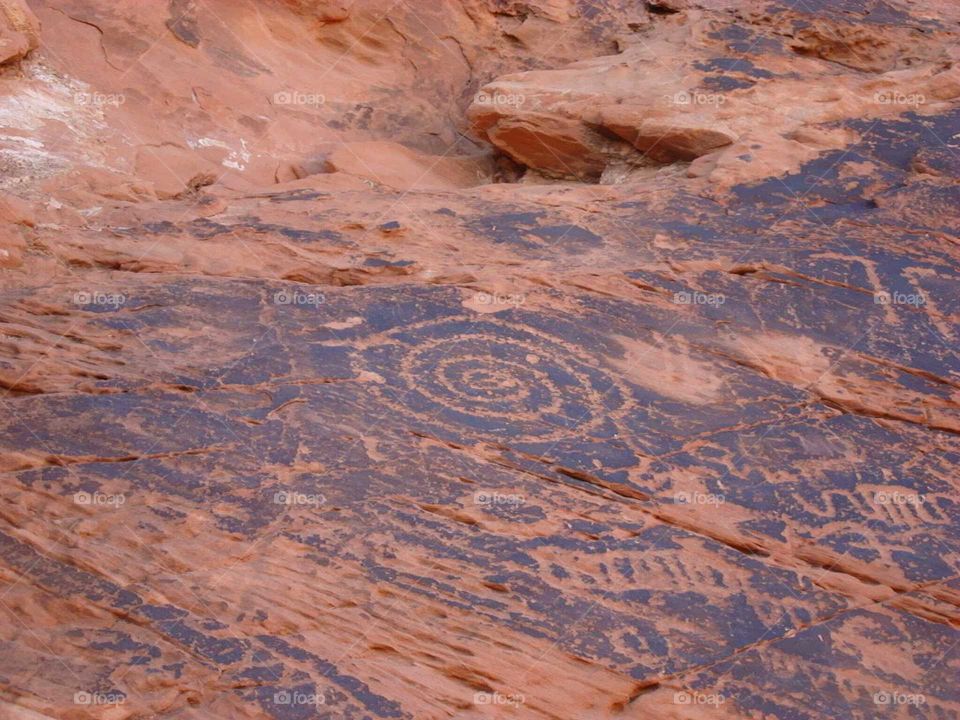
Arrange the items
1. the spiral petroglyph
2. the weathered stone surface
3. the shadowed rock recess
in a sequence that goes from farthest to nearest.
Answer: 1. the weathered stone surface
2. the spiral petroglyph
3. the shadowed rock recess

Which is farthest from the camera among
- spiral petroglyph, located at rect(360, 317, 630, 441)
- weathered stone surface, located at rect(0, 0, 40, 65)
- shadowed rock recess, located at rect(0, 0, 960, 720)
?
weathered stone surface, located at rect(0, 0, 40, 65)

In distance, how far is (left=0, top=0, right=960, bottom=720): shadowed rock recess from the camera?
4461mm

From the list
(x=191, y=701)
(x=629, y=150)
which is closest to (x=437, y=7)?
(x=629, y=150)

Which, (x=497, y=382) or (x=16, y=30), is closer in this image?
(x=497, y=382)

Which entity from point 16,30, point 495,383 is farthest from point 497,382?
point 16,30

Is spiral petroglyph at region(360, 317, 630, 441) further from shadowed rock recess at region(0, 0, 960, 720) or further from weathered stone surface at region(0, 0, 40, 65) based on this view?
weathered stone surface at region(0, 0, 40, 65)

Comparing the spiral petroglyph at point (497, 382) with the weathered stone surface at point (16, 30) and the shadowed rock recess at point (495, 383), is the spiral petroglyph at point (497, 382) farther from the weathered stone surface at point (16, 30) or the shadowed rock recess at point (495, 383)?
the weathered stone surface at point (16, 30)

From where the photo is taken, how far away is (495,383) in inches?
216

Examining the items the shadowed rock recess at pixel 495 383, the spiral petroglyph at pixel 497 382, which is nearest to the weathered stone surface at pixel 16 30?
the shadowed rock recess at pixel 495 383

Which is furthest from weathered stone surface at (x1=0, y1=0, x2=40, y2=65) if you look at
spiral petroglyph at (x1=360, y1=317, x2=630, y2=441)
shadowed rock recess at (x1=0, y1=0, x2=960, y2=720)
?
spiral petroglyph at (x1=360, y1=317, x2=630, y2=441)

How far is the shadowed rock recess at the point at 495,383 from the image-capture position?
4.46 m

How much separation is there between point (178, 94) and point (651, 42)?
138 inches

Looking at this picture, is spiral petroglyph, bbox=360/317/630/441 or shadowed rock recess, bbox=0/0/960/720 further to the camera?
spiral petroglyph, bbox=360/317/630/441

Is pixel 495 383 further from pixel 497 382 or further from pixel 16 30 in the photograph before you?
pixel 16 30
